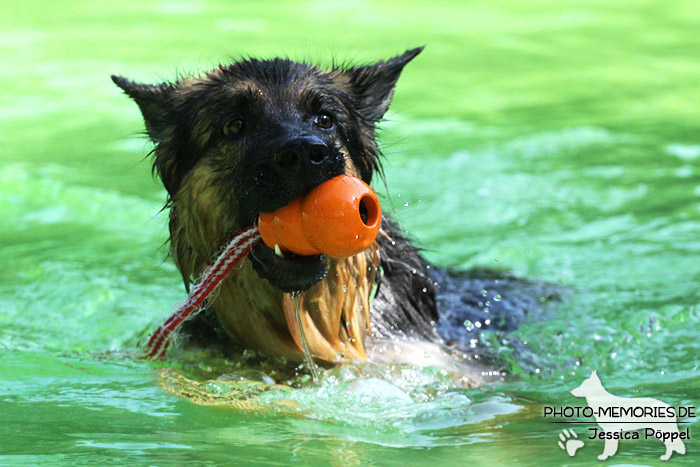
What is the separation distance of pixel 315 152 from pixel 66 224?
5547 millimetres

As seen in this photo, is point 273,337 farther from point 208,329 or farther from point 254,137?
point 254,137

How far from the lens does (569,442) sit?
4055 millimetres

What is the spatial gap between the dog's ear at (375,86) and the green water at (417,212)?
278 mm

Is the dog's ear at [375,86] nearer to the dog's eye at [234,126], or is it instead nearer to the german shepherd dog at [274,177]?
the german shepherd dog at [274,177]

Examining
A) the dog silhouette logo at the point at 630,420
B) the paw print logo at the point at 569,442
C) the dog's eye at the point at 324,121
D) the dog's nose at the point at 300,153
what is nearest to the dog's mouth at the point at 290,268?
the dog's nose at the point at 300,153

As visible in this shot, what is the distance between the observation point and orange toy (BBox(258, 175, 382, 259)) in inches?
171

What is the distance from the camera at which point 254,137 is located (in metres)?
4.71

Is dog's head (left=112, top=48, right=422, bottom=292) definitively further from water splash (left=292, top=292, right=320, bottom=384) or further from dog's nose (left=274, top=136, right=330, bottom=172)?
water splash (left=292, top=292, right=320, bottom=384)

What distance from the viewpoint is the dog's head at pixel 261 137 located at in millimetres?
4461

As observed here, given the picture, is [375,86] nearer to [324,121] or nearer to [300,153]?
[324,121]

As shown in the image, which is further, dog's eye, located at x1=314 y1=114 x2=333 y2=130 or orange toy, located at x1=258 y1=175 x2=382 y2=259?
dog's eye, located at x1=314 y1=114 x2=333 y2=130

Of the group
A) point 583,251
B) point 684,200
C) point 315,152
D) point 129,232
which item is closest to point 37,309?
point 129,232

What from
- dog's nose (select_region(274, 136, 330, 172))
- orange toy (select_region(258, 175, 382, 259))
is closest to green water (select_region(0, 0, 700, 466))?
orange toy (select_region(258, 175, 382, 259))

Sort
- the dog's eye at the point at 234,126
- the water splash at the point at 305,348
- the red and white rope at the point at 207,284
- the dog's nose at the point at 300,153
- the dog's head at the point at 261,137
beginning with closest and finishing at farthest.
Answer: the dog's nose at the point at 300,153, the dog's head at the point at 261,137, the red and white rope at the point at 207,284, the dog's eye at the point at 234,126, the water splash at the point at 305,348
